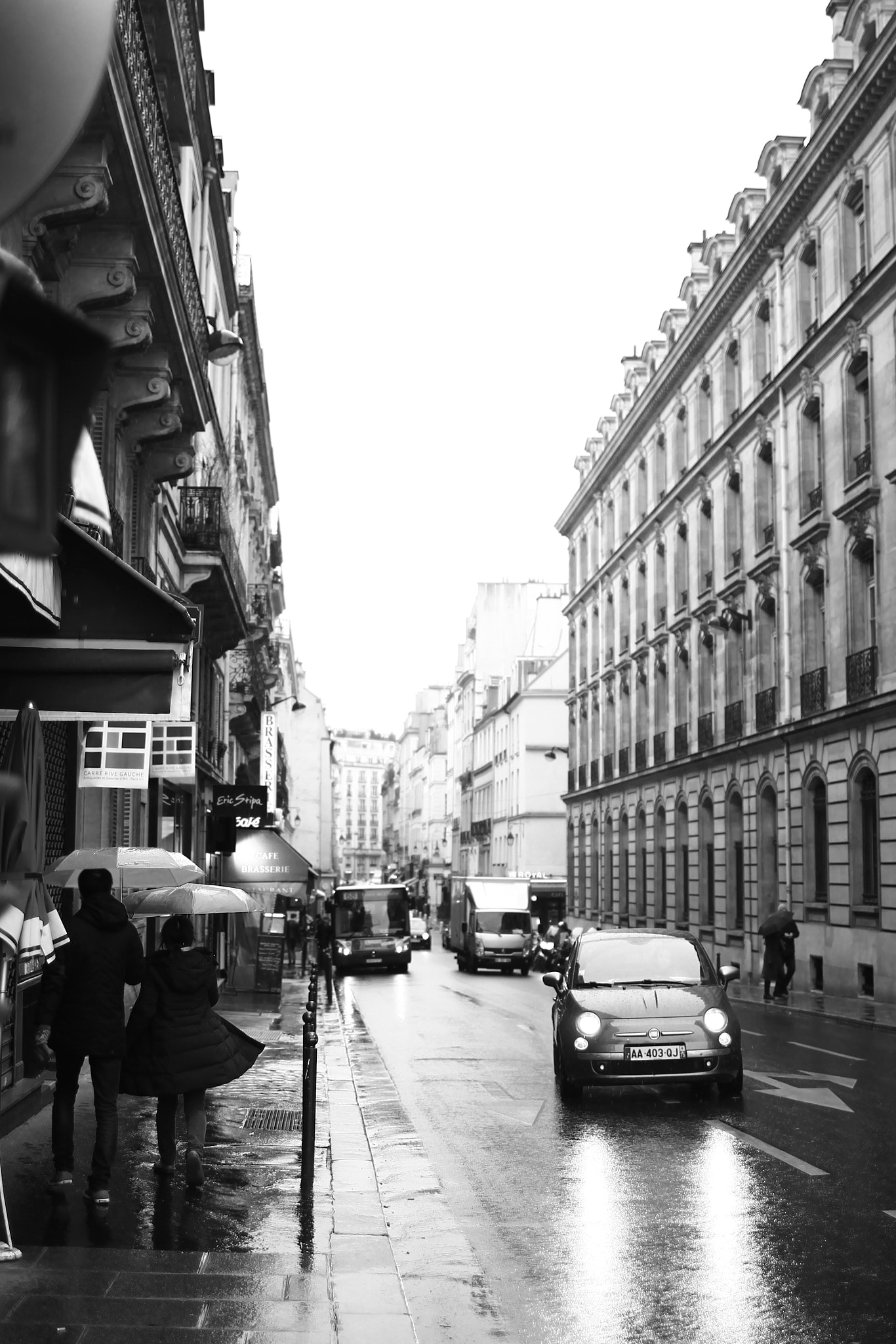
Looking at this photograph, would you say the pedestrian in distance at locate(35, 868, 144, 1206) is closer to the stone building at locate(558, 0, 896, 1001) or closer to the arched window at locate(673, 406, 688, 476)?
the stone building at locate(558, 0, 896, 1001)

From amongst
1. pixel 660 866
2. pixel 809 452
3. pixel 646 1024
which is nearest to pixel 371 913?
pixel 660 866

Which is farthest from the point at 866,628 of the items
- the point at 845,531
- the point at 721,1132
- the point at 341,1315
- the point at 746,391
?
the point at 341,1315

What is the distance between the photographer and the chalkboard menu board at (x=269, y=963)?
2853 centimetres

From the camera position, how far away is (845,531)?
34156 mm

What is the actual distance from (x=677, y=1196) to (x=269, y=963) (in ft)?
64.3

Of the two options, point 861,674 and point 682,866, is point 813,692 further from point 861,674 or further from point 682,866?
point 682,866

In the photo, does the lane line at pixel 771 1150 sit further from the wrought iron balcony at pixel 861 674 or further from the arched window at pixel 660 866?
the arched window at pixel 660 866

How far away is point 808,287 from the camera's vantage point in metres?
37.5

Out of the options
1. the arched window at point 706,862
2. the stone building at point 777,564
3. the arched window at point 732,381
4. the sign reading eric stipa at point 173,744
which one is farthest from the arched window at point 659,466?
the sign reading eric stipa at point 173,744

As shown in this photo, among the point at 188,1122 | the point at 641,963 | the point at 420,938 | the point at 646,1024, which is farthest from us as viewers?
the point at 420,938

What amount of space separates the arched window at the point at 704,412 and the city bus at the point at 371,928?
18.3 meters

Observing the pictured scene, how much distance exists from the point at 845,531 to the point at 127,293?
2308 centimetres

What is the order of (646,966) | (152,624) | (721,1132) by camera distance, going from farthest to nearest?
(646,966) → (721,1132) → (152,624)

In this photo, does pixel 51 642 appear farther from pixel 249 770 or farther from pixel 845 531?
pixel 249 770
